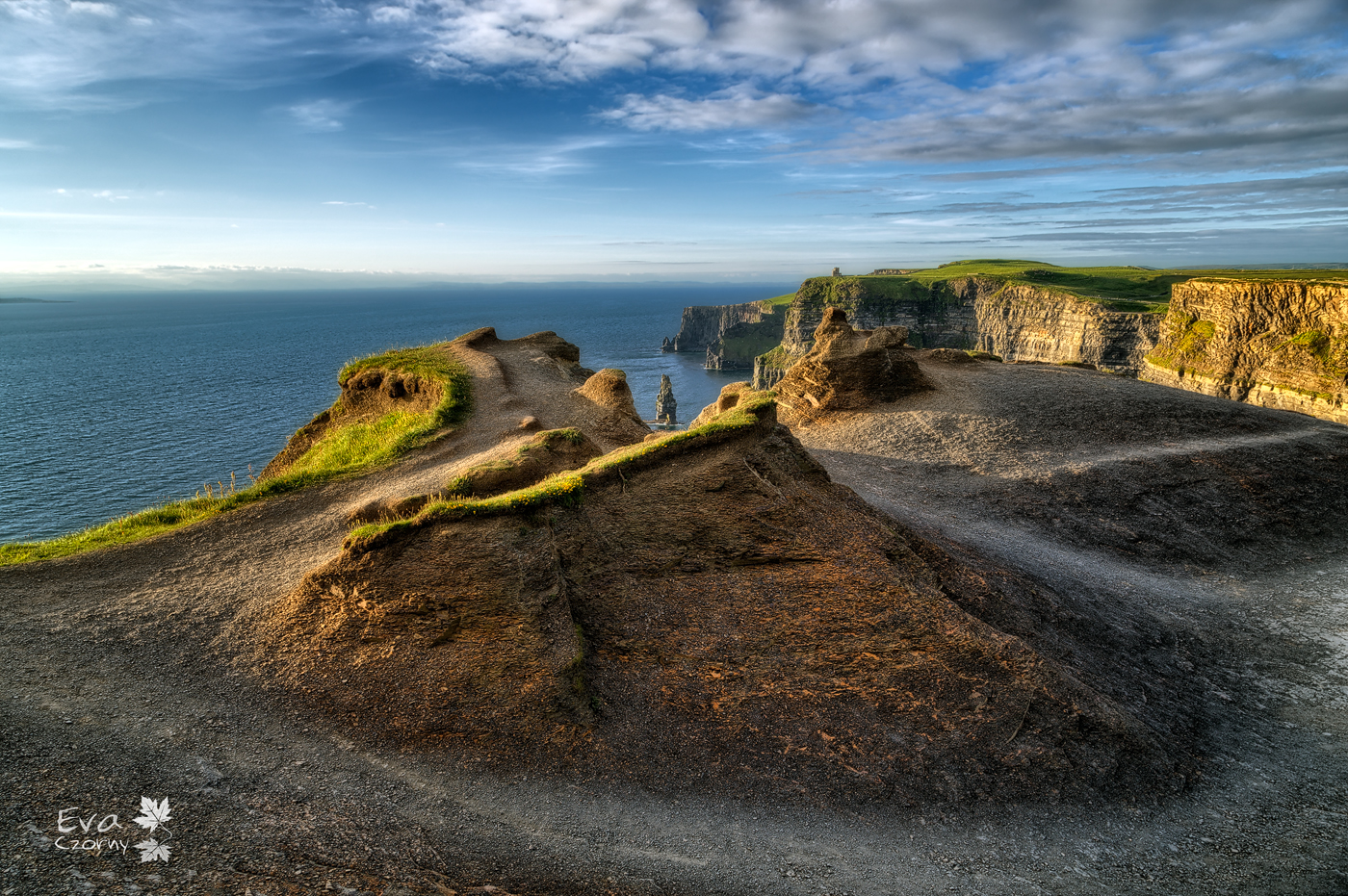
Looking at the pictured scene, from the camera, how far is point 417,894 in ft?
26.6

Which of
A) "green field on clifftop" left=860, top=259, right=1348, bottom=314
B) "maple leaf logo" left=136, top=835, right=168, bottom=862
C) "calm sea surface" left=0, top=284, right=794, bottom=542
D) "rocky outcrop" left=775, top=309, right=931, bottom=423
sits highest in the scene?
"green field on clifftop" left=860, top=259, right=1348, bottom=314

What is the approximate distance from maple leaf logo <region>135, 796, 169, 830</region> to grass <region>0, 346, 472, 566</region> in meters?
9.86

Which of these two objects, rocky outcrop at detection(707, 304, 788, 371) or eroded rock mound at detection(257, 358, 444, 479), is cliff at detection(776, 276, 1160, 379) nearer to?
rocky outcrop at detection(707, 304, 788, 371)

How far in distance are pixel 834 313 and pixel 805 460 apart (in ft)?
74.1

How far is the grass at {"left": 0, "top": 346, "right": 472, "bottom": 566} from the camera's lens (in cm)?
1577

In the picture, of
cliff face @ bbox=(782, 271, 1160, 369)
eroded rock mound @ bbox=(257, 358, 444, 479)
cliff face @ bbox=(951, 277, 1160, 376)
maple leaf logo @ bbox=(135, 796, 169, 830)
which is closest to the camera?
maple leaf logo @ bbox=(135, 796, 169, 830)

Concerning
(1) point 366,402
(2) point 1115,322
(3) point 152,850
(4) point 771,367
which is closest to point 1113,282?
(2) point 1115,322

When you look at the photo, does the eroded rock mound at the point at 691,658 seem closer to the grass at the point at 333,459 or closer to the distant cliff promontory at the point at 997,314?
the grass at the point at 333,459

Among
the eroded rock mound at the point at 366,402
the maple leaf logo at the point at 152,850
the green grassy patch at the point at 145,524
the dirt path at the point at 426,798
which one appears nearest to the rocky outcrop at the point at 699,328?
the eroded rock mound at the point at 366,402

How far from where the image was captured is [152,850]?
7953 millimetres

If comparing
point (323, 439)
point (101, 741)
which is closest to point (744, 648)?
point (101, 741)

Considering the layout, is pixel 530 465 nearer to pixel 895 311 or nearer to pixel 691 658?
pixel 691 658

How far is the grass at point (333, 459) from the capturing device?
15773 millimetres
